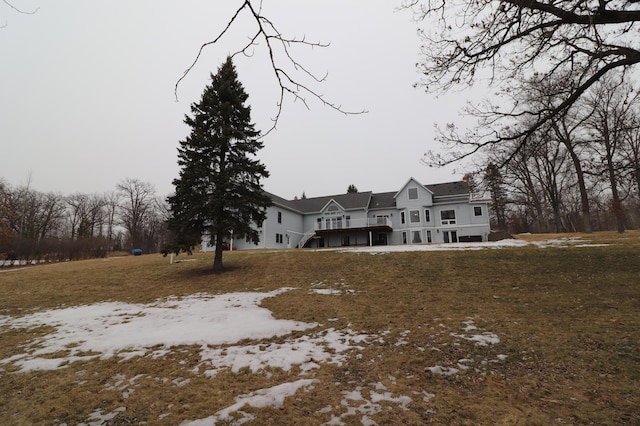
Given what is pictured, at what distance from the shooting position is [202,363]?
5.36 metres

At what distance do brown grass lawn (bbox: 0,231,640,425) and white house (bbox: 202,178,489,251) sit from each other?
20.4 metres

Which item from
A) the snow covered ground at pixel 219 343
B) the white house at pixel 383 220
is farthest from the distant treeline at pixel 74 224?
the snow covered ground at pixel 219 343

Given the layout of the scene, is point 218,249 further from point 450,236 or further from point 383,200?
point 450,236

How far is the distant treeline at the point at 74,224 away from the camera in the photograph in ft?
124

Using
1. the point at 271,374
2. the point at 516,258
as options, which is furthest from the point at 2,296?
the point at 516,258

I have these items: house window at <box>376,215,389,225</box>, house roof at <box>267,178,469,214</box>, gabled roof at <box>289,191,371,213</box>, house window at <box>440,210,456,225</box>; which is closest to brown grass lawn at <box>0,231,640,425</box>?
house window at <box>376,215,389,225</box>

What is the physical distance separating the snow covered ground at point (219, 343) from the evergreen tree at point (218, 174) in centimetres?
619

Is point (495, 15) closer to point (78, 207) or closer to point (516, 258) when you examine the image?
point (516, 258)

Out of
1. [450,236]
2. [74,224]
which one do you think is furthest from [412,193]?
[74,224]

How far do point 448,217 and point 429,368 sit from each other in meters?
31.6

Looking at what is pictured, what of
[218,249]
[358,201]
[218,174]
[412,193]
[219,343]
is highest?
[412,193]

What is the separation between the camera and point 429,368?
4.69 meters

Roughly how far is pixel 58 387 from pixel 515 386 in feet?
22.6

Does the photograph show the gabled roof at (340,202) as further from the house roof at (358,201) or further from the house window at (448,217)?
the house window at (448,217)
